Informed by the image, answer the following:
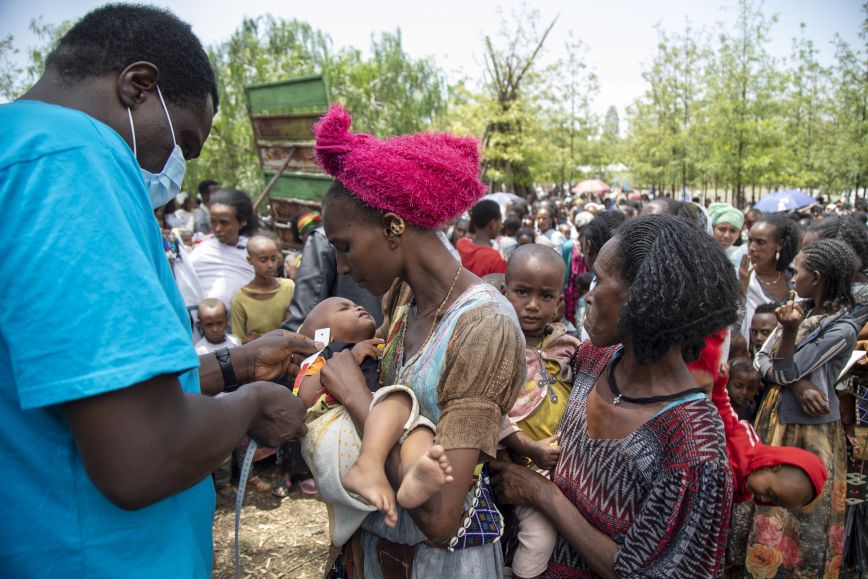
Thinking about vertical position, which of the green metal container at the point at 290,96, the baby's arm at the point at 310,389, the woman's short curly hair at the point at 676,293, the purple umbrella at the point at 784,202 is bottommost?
the purple umbrella at the point at 784,202

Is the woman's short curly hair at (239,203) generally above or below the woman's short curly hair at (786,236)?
above

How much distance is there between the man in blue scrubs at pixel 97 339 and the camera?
0.97m

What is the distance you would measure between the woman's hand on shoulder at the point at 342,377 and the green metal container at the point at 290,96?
4066mm

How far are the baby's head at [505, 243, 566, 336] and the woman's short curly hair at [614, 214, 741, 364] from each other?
1.11 metres

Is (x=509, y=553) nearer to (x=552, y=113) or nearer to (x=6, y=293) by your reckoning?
(x=6, y=293)

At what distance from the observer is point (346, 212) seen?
1.82 m

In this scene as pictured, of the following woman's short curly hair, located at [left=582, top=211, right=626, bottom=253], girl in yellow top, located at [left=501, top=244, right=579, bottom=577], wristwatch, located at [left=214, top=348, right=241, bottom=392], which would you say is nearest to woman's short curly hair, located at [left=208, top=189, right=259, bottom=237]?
woman's short curly hair, located at [left=582, top=211, right=626, bottom=253]

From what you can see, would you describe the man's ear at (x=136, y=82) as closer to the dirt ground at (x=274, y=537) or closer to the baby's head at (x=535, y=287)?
the baby's head at (x=535, y=287)

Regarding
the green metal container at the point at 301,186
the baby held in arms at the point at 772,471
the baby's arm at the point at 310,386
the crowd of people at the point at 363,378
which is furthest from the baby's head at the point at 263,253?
the baby held in arms at the point at 772,471

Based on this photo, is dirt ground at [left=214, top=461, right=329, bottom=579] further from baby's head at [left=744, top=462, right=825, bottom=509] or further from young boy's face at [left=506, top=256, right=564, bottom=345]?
baby's head at [left=744, top=462, right=825, bottom=509]

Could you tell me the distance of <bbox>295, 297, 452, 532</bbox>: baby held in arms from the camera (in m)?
1.47

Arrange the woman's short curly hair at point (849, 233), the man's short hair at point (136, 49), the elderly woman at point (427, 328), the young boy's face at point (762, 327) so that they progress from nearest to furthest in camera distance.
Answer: the man's short hair at point (136, 49), the elderly woman at point (427, 328), the woman's short curly hair at point (849, 233), the young boy's face at point (762, 327)

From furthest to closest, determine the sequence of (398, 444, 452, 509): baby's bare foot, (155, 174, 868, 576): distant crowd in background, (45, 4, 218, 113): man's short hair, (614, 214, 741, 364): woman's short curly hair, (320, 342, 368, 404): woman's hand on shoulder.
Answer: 1. (155, 174, 868, 576): distant crowd in background
2. (320, 342, 368, 404): woman's hand on shoulder
3. (614, 214, 741, 364): woman's short curly hair
4. (398, 444, 452, 509): baby's bare foot
5. (45, 4, 218, 113): man's short hair

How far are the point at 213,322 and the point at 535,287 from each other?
9.61 feet
